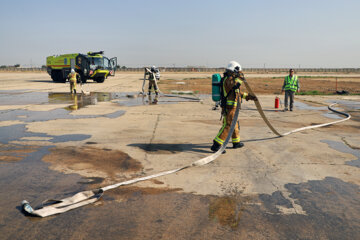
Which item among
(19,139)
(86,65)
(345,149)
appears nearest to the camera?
(345,149)

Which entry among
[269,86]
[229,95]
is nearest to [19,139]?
[229,95]

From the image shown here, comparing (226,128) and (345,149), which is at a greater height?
(226,128)

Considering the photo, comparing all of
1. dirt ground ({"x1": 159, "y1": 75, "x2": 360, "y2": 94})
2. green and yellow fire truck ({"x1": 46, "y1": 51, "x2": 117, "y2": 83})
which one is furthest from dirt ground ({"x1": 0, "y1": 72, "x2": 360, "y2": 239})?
green and yellow fire truck ({"x1": 46, "y1": 51, "x2": 117, "y2": 83})

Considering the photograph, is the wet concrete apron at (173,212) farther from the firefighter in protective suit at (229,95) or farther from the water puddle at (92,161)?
the firefighter in protective suit at (229,95)

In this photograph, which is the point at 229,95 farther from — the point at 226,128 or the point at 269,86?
the point at 269,86

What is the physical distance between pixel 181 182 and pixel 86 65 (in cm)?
2860

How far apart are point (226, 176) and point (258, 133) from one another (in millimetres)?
3894

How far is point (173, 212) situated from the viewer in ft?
12.5

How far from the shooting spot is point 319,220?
3.66 metres

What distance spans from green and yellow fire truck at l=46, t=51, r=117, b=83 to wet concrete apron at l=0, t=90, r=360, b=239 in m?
27.3

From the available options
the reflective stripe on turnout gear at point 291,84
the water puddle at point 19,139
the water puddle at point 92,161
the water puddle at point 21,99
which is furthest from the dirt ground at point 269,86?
the water puddle at point 92,161

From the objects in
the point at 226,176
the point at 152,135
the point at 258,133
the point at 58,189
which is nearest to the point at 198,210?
the point at 226,176

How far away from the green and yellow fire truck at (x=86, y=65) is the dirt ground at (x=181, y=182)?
22925 millimetres

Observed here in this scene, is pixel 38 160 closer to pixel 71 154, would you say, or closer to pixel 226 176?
pixel 71 154
